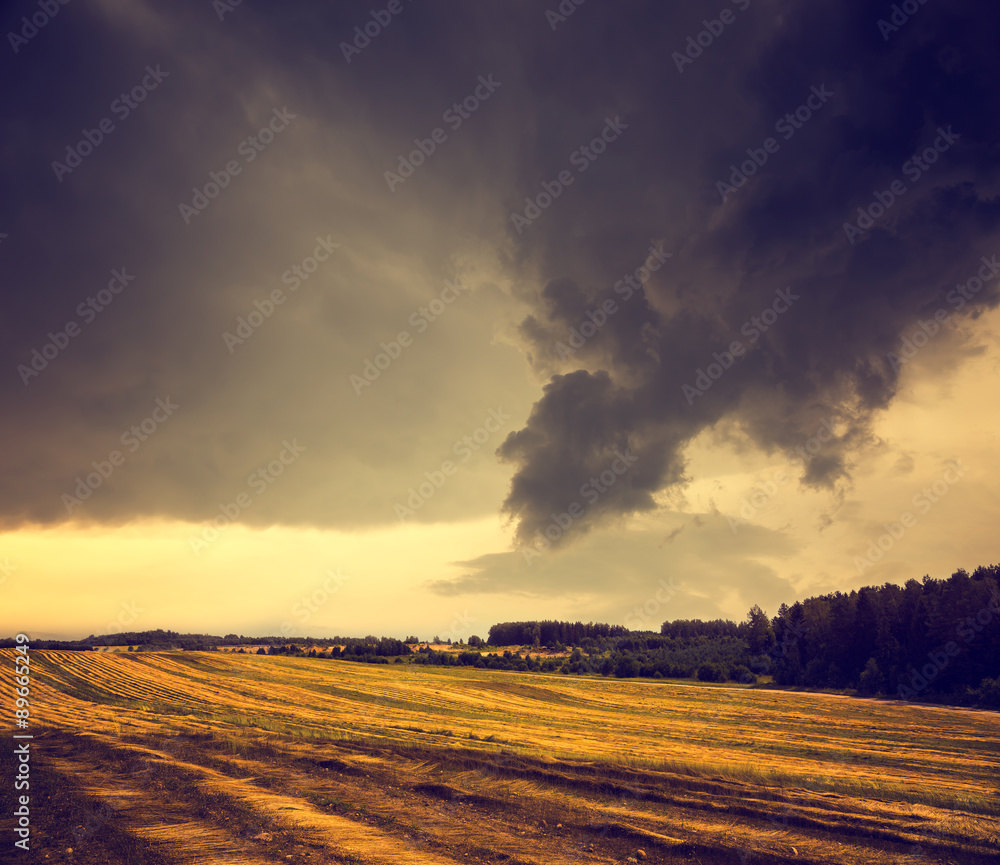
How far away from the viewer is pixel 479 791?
1733cm

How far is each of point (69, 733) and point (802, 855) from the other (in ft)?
Answer: 101

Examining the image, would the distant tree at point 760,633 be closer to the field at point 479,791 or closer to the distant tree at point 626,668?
the distant tree at point 626,668

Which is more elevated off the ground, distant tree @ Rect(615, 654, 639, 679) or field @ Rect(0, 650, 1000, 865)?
field @ Rect(0, 650, 1000, 865)

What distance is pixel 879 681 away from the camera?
73.4 metres

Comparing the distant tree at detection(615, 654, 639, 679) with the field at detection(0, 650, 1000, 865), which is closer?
the field at detection(0, 650, 1000, 865)

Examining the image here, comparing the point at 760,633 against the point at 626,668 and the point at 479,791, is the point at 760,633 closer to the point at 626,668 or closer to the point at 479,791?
the point at 626,668

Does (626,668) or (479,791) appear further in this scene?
(626,668)

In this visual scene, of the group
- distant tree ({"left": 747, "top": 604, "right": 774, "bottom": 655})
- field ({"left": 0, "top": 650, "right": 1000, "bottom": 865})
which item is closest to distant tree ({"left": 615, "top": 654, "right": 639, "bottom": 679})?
distant tree ({"left": 747, "top": 604, "right": 774, "bottom": 655})

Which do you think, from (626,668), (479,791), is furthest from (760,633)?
(479,791)

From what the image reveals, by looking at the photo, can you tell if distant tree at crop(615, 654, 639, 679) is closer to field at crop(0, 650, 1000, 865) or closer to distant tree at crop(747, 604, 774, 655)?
distant tree at crop(747, 604, 774, 655)

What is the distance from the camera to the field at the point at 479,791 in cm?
1291

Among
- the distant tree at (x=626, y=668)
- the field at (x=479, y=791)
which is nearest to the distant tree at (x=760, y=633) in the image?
the distant tree at (x=626, y=668)

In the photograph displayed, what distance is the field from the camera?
12906mm

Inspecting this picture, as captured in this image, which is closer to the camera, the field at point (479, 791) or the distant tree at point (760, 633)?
the field at point (479, 791)
